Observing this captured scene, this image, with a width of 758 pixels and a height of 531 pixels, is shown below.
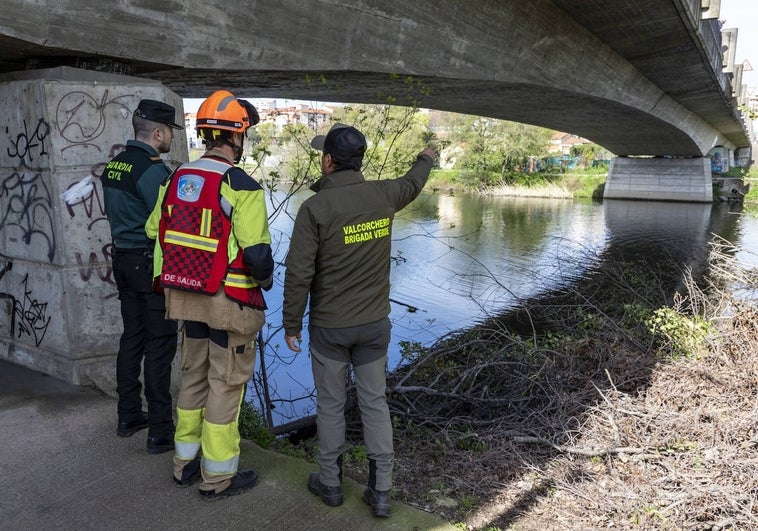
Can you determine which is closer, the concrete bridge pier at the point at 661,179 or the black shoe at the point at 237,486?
the black shoe at the point at 237,486

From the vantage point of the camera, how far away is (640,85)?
15.2m

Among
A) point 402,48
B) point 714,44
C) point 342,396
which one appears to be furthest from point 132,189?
point 714,44

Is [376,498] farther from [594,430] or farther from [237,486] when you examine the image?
[594,430]

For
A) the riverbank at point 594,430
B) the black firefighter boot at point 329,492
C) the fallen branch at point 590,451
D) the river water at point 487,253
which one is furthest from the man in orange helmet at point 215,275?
the river water at point 487,253

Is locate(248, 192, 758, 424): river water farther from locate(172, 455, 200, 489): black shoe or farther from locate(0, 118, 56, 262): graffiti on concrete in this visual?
locate(172, 455, 200, 489): black shoe

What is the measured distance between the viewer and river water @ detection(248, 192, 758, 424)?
27.3 feet

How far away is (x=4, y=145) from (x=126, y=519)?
3.18 m

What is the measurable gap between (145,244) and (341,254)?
1349 mm

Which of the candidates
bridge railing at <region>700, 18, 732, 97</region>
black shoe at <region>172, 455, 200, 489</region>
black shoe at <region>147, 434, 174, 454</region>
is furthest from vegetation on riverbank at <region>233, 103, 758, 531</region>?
bridge railing at <region>700, 18, 732, 97</region>

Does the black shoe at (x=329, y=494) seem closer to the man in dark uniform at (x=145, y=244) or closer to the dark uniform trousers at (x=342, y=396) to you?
the dark uniform trousers at (x=342, y=396)

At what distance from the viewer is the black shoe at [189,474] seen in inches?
121

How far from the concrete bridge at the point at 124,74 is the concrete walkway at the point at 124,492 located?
2.86ft

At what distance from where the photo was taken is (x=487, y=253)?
16172mm

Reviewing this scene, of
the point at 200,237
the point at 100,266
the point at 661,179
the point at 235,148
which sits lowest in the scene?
the point at 100,266
